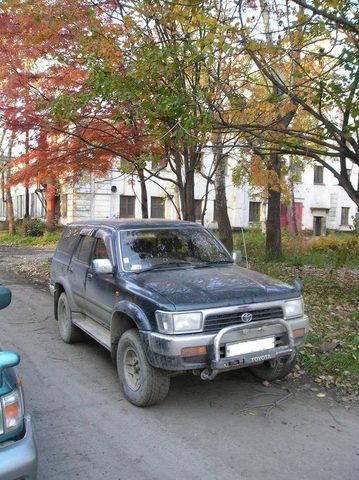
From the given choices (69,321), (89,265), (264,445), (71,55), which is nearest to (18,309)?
(69,321)

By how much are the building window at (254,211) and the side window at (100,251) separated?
32.2 meters

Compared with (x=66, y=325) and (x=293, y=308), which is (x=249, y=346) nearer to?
(x=293, y=308)

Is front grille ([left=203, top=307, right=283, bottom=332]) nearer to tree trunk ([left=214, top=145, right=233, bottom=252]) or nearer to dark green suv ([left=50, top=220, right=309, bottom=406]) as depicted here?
dark green suv ([left=50, top=220, right=309, bottom=406])

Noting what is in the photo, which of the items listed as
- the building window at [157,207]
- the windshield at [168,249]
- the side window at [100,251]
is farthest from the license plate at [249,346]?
the building window at [157,207]

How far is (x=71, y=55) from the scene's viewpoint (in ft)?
31.8

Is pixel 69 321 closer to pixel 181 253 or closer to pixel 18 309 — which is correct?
pixel 181 253

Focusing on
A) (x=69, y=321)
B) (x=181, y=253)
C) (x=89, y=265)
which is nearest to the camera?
(x=181, y=253)

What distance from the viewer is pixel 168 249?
18.2 ft

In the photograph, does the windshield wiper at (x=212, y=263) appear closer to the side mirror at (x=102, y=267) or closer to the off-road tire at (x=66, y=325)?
the side mirror at (x=102, y=267)

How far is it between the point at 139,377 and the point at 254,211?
111 feet

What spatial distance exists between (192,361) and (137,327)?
70cm

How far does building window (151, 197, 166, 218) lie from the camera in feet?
113

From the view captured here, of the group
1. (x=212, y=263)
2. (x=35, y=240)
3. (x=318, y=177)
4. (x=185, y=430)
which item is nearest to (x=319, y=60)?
(x=212, y=263)

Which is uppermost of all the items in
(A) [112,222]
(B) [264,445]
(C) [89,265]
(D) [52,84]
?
(D) [52,84]
